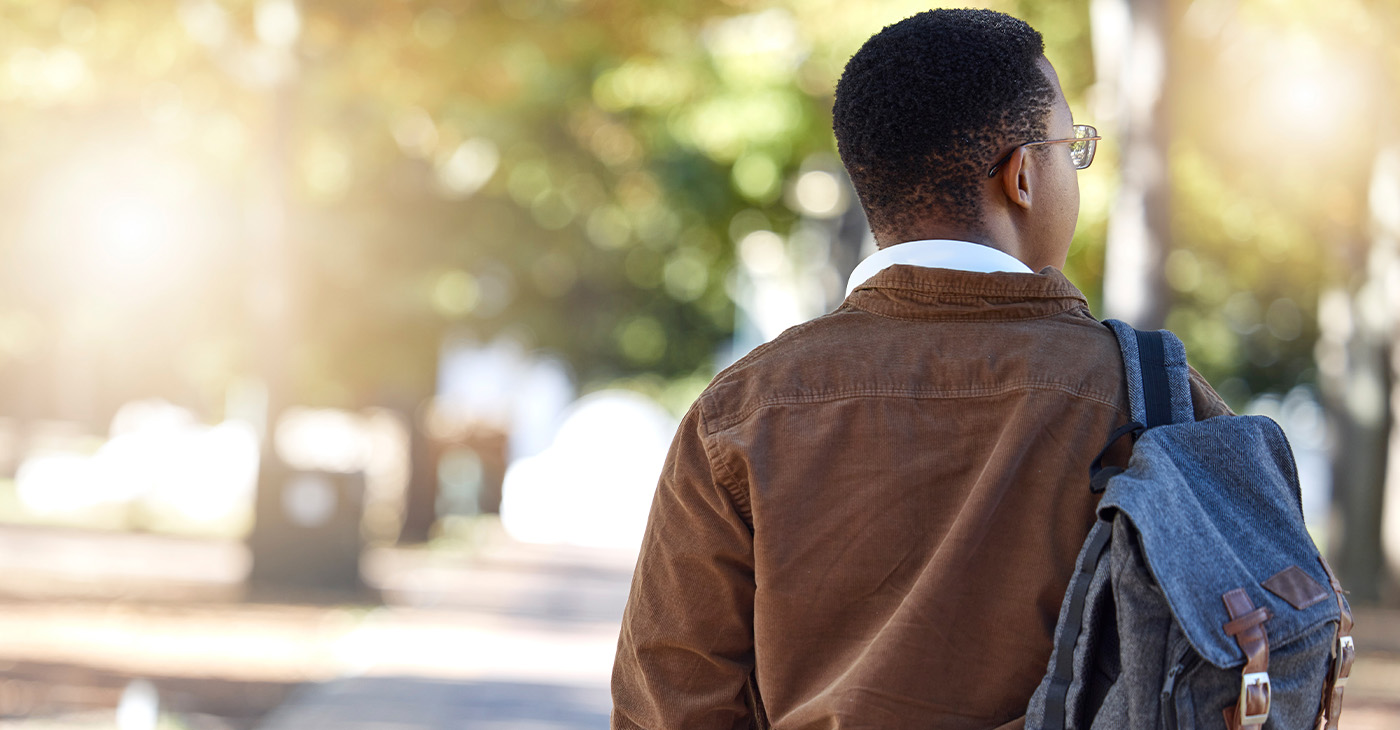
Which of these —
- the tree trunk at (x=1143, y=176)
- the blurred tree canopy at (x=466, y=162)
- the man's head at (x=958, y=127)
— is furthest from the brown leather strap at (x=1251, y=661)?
Result: the blurred tree canopy at (x=466, y=162)

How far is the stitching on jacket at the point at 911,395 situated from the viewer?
180 cm

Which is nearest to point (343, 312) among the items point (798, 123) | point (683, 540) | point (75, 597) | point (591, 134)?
point (591, 134)

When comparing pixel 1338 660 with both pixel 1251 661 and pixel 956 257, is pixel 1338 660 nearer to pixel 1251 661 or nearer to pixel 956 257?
pixel 1251 661

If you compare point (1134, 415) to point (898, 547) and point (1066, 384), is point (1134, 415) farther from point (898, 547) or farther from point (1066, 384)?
point (898, 547)

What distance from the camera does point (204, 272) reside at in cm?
1894

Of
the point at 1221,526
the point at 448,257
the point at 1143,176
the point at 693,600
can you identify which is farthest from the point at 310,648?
the point at 448,257

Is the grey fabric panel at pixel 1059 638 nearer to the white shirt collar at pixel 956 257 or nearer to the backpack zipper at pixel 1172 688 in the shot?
the backpack zipper at pixel 1172 688

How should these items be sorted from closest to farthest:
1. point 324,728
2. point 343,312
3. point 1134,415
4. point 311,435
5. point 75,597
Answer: point 1134,415 → point 324,728 → point 75,597 → point 343,312 → point 311,435

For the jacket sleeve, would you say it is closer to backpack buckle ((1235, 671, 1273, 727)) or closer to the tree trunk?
backpack buckle ((1235, 671, 1273, 727))

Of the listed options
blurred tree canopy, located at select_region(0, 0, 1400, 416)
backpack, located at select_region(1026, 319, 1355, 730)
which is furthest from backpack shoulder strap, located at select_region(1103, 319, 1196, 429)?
blurred tree canopy, located at select_region(0, 0, 1400, 416)

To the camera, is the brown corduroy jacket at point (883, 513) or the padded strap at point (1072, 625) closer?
the padded strap at point (1072, 625)

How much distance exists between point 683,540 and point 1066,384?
55 cm

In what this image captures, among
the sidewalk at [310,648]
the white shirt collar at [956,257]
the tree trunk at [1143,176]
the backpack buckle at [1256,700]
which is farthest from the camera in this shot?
the tree trunk at [1143,176]

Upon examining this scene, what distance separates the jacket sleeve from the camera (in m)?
1.96
